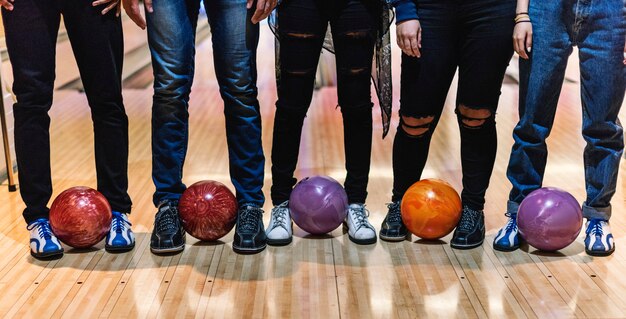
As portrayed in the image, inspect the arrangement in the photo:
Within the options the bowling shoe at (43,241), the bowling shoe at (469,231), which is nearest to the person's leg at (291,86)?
the bowling shoe at (469,231)

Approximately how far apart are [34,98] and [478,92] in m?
1.06

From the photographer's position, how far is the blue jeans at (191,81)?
6.19 ft

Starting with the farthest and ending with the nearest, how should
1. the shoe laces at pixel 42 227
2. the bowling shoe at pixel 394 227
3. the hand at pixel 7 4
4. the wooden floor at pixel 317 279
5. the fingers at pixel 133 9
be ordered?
the bowling shoe at pixel 394 227 < the shoe laces at pixel 42 227 < the fingers at pixel 133 9 < the hand at pixel 7 4 < the wooden floor at pixel 317 279

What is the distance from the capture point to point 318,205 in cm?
208

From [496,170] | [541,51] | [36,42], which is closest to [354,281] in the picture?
[541,51]

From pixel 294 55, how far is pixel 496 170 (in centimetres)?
121

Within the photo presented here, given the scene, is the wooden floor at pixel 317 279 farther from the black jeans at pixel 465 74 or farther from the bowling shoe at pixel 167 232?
the black jeans at pixel 465 74

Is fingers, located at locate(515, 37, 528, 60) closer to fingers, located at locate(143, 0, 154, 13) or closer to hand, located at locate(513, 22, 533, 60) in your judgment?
hand, located at locate(513, 22, 533, 60)

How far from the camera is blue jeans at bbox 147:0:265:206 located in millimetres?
1888

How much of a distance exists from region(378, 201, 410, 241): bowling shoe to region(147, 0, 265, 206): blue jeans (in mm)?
342

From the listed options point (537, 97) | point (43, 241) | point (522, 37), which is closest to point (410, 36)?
point (522, 37)

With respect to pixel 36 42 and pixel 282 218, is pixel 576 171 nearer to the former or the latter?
pixel 282 218

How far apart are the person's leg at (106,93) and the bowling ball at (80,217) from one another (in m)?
0.05

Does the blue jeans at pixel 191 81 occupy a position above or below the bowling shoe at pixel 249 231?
above
